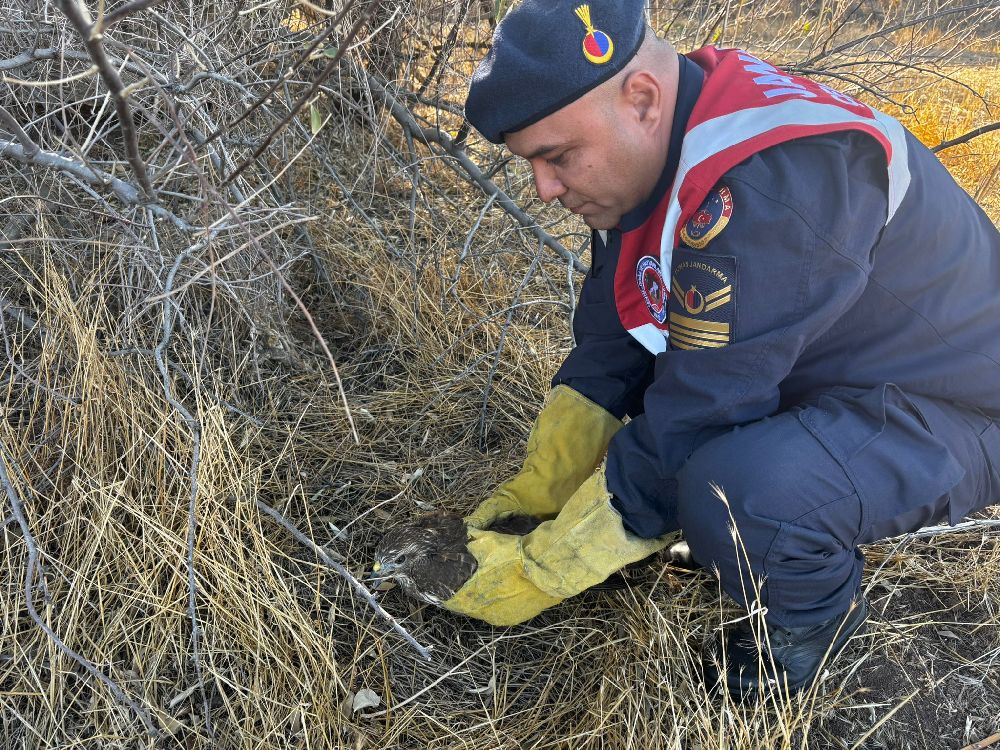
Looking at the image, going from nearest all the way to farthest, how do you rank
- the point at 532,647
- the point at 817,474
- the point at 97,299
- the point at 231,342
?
the point at 817,474, the point at 532,647, the point at 97,299, the point at 231,342

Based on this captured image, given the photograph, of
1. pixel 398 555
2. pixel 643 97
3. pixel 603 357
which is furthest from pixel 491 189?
pixel 398 555

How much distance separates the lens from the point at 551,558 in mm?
1681

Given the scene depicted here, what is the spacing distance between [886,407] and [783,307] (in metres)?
0.33

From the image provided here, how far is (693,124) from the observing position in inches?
57.7

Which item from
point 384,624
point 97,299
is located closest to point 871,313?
point 384,624

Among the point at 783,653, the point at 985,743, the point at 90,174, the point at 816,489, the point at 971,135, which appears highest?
the point at 90,174

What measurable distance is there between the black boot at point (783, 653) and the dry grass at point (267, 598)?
0.18 ft

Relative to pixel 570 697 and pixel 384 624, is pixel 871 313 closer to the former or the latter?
pixel 570 697

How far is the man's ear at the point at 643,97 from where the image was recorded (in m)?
1.46

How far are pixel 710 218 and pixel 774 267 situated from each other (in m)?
0.14

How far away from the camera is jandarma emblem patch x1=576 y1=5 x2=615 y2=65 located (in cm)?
140

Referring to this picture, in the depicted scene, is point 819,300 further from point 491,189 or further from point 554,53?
point 491,189

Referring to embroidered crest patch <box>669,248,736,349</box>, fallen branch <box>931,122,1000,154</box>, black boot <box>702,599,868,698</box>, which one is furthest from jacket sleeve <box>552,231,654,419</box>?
fallen branch <box>931,122,1000,154</box>

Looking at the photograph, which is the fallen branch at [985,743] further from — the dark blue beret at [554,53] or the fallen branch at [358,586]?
the dark blue beret at [554,53]
